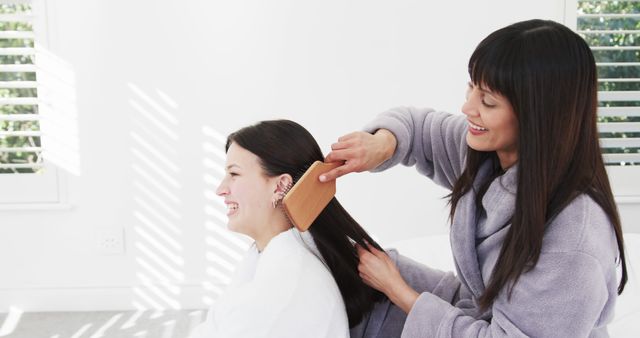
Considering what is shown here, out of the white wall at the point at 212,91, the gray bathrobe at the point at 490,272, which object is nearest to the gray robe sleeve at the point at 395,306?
the gray bathrobe at the point at 490,272

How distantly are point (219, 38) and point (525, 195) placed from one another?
180cm

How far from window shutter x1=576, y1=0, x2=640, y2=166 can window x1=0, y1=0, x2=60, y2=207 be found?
230cm

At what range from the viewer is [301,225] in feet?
3.74

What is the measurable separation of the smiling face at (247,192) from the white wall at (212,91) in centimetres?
131

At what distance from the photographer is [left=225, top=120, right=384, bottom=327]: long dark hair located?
1295 millimetres

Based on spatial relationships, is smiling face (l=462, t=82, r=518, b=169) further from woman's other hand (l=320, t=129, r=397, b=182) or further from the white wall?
the white wall

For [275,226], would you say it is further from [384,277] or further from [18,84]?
[18,84]

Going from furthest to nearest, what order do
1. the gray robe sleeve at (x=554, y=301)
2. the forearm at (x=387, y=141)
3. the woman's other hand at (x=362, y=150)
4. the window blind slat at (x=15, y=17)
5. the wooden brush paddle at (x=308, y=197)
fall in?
the window blind slat at (x=15, y=17), the forearm at (x=387, y=141), the woman's other hand at (x=362, y=150), the wooden brush paddle at (x=308, y=197), the gray robe sleeve at (x=554, y=301)

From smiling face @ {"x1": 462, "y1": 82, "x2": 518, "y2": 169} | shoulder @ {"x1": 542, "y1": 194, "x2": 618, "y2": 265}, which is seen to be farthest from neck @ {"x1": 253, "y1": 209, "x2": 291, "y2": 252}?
shoulder @ {"x1": 542, "y1": 194, "x2": 618, "y2": 265}

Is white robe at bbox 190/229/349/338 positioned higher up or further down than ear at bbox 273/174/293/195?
further down

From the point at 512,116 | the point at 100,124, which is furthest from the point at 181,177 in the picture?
the point at 512,116

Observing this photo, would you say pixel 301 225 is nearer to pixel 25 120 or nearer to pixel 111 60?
pixel 111 60

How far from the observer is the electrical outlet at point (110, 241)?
106 inches

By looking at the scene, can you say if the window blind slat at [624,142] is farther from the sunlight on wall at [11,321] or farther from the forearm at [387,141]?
the sunlight on wall at [11,321]
